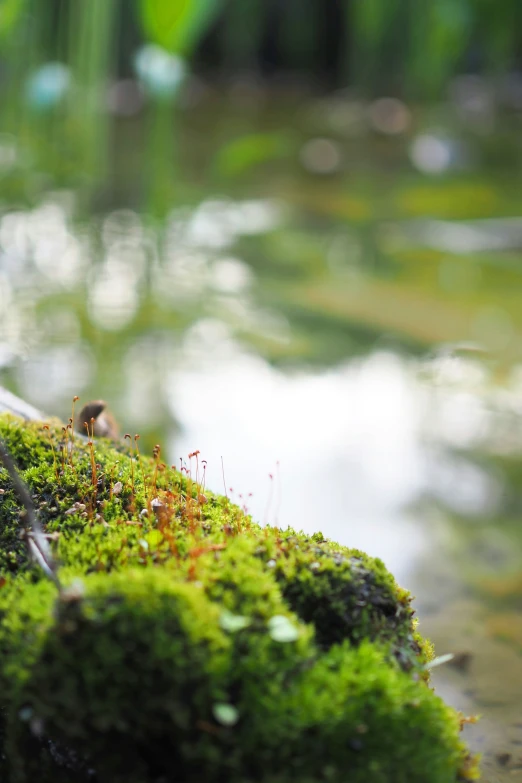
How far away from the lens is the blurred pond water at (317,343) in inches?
90.0

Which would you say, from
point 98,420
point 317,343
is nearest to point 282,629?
point 98,420

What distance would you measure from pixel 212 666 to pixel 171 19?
9.68 feet

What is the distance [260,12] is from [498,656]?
7.80 metres

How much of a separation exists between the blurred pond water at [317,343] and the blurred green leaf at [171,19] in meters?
0.36

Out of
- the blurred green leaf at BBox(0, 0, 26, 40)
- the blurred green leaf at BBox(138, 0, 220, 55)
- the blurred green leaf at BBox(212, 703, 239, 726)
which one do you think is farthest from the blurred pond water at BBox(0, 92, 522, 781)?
the blurred green leaf at BBox(0, 0, 26, 40)

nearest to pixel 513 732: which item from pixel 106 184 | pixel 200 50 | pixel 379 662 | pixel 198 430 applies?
pixel 379 662

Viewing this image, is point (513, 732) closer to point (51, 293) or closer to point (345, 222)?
point (51, 293)

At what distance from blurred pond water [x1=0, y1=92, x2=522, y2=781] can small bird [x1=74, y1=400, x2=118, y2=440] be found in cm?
45

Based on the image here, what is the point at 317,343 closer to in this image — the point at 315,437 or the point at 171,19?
the point at 315,437

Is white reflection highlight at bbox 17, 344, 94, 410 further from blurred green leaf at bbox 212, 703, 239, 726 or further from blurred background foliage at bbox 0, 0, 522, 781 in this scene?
blurred green leaf at bbox 212, 703, 239, 726

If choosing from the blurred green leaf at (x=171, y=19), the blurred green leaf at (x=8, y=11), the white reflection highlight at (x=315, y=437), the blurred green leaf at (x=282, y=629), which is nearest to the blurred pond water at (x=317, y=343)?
the white reflection highlight at (x=315, y=437)

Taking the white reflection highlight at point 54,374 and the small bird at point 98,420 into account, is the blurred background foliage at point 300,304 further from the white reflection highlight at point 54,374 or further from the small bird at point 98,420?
the small bird at point 98,420

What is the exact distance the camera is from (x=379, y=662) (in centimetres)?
114

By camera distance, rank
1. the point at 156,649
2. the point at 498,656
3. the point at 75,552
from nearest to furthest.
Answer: the point at 156,649, the point at 75,552, the point at 498,656
